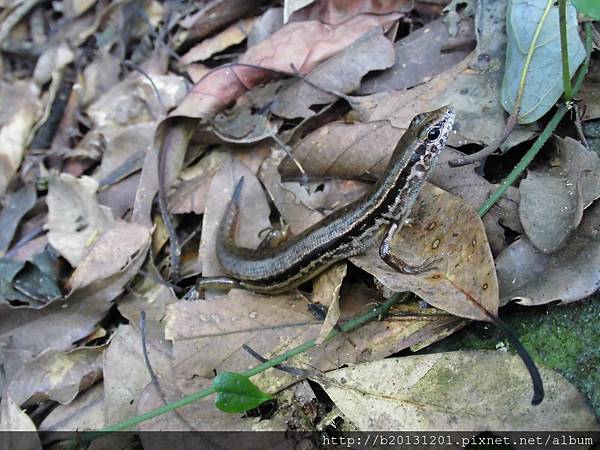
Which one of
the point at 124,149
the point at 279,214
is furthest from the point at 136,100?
the point at 279,214

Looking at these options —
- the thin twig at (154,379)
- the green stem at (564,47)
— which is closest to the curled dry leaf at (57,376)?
the thin twig at (154,379)

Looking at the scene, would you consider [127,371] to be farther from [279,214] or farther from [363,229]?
[363,229]

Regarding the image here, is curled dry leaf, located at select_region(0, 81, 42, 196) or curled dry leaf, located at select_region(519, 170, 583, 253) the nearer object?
curled dry leaf, located at select_region(519, 170, 583, 253)

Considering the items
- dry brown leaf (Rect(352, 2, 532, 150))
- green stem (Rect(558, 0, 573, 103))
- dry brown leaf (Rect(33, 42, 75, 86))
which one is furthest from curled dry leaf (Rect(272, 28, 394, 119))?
dry brown leaf (Rect(33, 42, 75, 86))

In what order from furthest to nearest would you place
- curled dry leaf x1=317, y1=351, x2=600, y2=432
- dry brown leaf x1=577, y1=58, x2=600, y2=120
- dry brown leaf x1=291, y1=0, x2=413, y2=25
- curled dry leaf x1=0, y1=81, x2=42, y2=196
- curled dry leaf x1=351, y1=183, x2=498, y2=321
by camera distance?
curled dry leaf x1=0, y1=81, x2=42, y2=196 < dry brown leaf x1=291, y1=0, x2=413, y2=25 < dry brown leaf x1=577, y1=58, x2=600, y2=120 < curled dry leaf x1=351, y1=183, x2=498, y2=321 < curled dry leaf x1=317, y1=351, x2=600, y2=432

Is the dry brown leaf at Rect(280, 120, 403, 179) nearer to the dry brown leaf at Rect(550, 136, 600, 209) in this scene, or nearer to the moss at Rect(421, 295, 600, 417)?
the dry brown leaf at Rect(550, 136, 600, 209)
